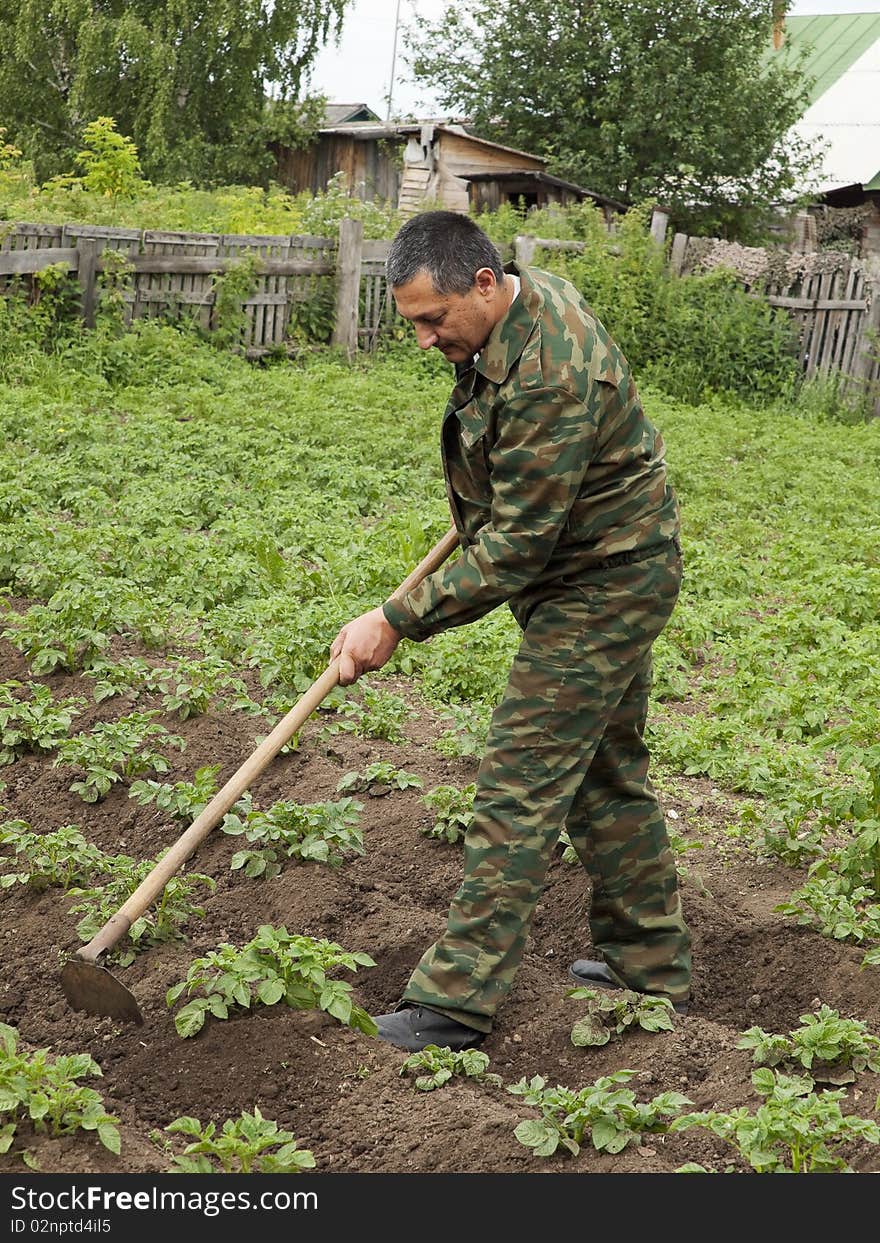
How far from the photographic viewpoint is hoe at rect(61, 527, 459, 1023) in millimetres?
3402

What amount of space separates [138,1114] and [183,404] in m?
7.93

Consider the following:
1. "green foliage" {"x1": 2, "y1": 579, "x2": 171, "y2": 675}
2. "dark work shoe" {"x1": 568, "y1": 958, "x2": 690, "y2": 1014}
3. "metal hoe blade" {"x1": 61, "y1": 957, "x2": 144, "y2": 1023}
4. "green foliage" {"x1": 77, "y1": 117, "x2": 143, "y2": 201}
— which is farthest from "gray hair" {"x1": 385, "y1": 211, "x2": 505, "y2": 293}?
"green foliage" {"x1": 77, "y1": 117, "x2": 143, "y2": 201}

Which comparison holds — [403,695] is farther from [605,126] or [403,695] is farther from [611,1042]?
[605,126]

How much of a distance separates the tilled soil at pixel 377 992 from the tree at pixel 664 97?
17.7 m

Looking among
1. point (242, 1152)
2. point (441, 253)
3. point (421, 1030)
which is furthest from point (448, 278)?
point (242, 1152)

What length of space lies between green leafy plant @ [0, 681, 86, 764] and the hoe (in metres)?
1.37

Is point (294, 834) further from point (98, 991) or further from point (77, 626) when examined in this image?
point (77, 626)

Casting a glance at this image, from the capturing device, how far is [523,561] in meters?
3.23

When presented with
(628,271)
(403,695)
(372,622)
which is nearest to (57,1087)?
(372,622)

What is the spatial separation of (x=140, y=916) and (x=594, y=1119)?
137 centimetres

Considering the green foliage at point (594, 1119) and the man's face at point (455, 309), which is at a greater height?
the man's face at point (455, 309)

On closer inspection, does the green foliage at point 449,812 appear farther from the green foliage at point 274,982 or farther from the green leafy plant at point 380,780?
the green foliage at point 274,982

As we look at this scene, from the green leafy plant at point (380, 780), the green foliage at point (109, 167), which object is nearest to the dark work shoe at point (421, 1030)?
the green leafy plant at point (380, 780)

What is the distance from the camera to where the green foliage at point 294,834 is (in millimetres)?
4070
